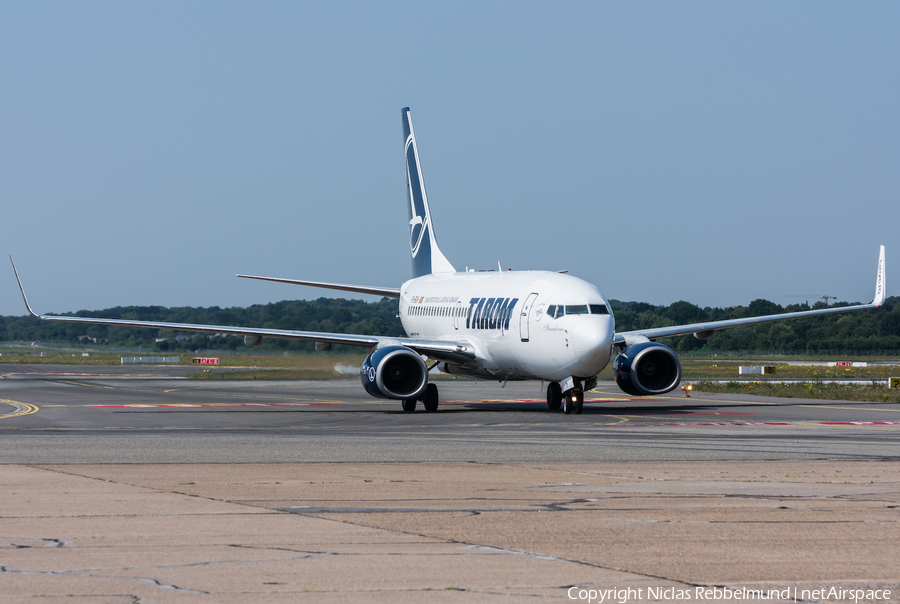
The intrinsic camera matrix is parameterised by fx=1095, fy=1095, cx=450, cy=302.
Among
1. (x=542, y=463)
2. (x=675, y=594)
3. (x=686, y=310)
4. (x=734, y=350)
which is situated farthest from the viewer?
(x=734, y=350)

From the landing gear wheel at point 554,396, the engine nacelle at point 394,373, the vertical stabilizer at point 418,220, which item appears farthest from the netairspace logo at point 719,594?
the vertical stabilizer at point 418,220

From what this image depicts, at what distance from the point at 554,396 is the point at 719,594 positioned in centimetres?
2532

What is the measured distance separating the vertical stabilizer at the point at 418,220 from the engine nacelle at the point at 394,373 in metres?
12.7

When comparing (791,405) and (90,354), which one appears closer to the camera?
(791,405)

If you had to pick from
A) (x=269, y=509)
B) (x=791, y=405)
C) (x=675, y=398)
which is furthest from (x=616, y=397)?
(x=269, y=509)

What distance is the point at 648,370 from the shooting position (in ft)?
107

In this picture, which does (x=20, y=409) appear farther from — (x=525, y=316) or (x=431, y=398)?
(x=525, y=316)

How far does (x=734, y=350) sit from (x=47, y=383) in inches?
3560

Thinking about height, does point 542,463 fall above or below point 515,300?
below

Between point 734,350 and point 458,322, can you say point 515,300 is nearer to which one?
point 458,322

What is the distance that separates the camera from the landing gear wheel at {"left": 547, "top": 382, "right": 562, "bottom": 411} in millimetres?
32759

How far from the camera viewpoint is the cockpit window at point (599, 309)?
29484 mm

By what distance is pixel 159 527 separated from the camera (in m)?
10.6

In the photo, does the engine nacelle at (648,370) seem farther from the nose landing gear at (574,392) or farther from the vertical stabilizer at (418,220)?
the vertical stabilizer at (418,220)
